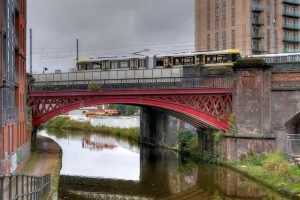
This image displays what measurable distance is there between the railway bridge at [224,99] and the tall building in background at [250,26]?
1519 inches

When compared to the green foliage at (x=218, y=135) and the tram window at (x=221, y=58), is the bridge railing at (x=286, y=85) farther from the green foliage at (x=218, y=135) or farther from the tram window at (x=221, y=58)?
the tram window at (x=221, y=58)

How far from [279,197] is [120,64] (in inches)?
1058

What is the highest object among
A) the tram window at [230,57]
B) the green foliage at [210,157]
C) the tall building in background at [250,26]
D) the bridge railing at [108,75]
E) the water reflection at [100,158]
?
the tall building in background at [250,26]

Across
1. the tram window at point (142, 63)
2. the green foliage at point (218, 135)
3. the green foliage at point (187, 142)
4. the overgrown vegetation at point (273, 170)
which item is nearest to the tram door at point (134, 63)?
the tram window at point (142, 63)

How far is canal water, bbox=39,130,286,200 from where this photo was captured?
3065 centimetres

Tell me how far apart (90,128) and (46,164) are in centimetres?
5290

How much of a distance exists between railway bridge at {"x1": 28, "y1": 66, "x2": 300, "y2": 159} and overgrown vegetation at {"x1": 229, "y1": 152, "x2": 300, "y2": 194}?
1.28m

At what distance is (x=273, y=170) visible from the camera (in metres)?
32.7

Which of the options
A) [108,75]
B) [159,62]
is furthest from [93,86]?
[159,62]

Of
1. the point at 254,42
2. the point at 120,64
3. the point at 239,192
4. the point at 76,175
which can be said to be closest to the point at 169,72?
the point at 120,64

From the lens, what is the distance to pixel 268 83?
129 feet

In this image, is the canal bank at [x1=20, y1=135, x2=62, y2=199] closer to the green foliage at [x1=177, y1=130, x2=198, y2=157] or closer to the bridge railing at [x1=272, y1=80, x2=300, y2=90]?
the green foliage at [x1=177, y1=130, x2=198, y2=157]

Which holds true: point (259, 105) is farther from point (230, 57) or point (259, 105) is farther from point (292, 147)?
point (230, 57)

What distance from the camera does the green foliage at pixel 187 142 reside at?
50.2 m
